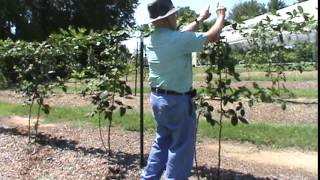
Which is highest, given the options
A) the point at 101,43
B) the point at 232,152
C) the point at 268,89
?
the point at 101,43

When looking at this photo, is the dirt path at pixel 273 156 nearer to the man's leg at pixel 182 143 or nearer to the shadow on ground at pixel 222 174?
the shadow on ground at pixel 222 174

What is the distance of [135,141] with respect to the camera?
27.8ft

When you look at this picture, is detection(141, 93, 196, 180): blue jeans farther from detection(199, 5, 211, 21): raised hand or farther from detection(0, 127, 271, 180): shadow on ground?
detection(0, 127, 271, 180): shadow on ground

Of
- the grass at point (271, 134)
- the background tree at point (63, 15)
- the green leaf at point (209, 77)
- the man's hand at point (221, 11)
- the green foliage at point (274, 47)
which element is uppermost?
the background tree at point (63, 15)

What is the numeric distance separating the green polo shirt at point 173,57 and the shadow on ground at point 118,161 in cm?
161

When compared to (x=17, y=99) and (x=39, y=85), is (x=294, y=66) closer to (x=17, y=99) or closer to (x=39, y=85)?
(x=39, y=85)

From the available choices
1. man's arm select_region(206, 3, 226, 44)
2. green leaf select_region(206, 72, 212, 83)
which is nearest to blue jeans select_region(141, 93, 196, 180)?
man's arm select_region(206, 3, 226, 44)

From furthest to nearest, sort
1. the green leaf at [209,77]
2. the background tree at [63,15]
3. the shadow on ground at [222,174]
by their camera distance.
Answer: the background tree at [63,15], the shadow on ground at [222,174], the green leaf at [209,77]

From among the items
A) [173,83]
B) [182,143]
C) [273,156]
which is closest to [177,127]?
[182,143]

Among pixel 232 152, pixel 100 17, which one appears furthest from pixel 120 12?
pixel 232 152

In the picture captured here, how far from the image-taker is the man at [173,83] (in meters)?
4.80

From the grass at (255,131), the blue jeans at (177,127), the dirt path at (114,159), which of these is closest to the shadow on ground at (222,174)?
the dirt path at (114,159)

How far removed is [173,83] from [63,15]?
36.2 meters

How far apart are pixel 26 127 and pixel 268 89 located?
18.7ft
